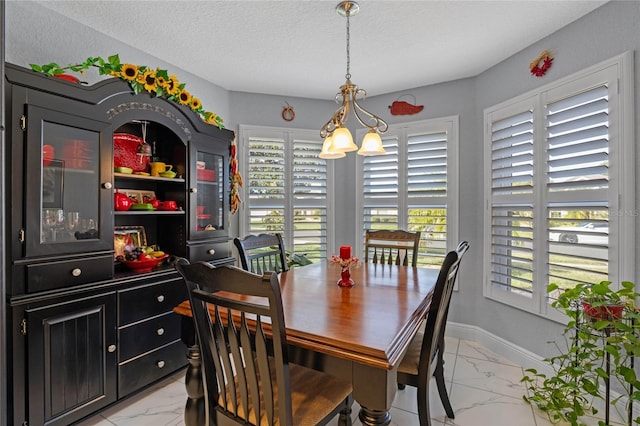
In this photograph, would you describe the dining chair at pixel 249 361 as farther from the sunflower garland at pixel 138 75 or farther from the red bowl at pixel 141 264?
the sunflower garland at pixel 138 75

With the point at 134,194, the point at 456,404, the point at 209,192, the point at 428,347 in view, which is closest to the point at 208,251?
the point at 209,192

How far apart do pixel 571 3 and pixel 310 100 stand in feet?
7.74

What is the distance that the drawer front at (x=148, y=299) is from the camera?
1.98m

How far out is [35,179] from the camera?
63.4 inches

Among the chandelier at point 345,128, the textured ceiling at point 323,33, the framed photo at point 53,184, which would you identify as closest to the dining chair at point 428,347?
the chandelier at point 345,128

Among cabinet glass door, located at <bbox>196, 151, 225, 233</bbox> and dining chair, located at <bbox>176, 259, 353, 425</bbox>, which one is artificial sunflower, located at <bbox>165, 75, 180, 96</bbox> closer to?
cabinet glass door, located at <bbox>196, 151, 225, 233</bbox>

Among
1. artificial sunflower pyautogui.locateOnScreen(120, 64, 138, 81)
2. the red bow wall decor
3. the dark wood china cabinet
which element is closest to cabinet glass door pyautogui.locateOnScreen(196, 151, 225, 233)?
the dark wood china cabinet

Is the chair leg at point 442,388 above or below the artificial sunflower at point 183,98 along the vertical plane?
below

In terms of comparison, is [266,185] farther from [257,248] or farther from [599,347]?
[599,347]

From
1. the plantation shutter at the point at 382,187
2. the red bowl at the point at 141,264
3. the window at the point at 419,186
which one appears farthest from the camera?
the plantation shutter at the point at 382,187

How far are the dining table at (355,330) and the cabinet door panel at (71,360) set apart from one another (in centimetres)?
76

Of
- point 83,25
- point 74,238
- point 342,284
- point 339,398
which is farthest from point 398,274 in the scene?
point 83,25

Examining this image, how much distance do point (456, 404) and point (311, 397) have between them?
1.28 m

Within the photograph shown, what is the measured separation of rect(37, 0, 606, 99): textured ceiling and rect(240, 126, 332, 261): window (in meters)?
0.69
